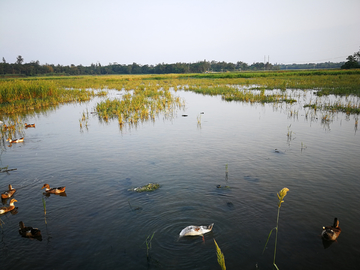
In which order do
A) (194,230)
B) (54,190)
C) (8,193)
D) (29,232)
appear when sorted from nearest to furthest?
(194,230), (29,232), (8,193), (54,190)

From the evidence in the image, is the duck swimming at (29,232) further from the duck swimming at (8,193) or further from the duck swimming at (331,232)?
the duck swimming at (331,232)

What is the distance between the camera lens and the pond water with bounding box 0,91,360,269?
394 cm

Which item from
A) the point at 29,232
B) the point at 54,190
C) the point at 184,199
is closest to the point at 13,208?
the point at 54,190

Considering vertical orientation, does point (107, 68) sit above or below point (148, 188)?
above

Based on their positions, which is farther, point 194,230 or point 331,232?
point 194,230

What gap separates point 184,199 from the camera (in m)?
5.52

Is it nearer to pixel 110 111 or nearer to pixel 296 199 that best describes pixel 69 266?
pixel 296 199

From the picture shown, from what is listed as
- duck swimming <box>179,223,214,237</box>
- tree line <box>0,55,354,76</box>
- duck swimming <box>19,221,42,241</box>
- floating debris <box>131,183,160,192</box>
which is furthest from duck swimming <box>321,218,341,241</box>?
tree line <box>0,55,354,76</box>

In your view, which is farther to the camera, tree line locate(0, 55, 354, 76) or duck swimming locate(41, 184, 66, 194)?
tree line locate(0, 55, 354, 76)

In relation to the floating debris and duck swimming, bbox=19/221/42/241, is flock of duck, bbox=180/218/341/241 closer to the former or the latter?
the floating debris

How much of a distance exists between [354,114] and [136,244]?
48.2ft

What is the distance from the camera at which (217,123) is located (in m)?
13.1

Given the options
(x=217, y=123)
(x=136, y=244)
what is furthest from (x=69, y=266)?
(x=217, y=123)

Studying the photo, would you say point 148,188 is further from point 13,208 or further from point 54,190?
point 13,208
